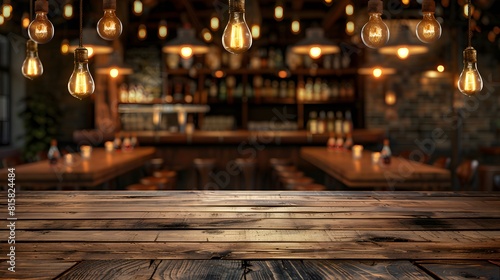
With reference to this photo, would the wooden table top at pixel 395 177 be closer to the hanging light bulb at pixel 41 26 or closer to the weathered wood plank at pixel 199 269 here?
the hanging light bulb at pixel 41 26

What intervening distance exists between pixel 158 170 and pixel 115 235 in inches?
200

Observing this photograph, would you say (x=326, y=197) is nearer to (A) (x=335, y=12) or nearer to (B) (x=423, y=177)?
(B) (x=423, y=177)

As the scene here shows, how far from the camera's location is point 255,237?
196cm

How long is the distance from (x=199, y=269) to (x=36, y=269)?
468mm

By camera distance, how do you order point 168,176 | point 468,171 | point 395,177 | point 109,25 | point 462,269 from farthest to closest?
point 168,176 → point 468,171 → point 395,177 → point 109,25 → point 462,269

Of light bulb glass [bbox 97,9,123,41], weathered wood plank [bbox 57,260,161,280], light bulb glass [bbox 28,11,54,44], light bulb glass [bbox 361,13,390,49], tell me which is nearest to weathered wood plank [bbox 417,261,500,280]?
weathered wood plank [bbox 57,260,161,280]

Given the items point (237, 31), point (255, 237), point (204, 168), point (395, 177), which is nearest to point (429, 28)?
point (237, 31)

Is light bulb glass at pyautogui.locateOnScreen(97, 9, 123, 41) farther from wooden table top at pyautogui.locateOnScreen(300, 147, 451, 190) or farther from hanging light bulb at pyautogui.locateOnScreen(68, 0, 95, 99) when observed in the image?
wooden table top at pyautogui.locateOnScreen(300, 147, 451, 190)

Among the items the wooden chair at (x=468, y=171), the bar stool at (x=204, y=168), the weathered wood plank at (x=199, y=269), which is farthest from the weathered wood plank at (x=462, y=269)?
the bar stool at (x=204, y=168)

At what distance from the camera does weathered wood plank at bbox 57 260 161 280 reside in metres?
1.55

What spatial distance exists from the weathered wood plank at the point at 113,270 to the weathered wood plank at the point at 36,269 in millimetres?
33

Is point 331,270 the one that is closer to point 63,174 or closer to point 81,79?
point 81,79

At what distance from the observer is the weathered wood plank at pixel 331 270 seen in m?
1.55

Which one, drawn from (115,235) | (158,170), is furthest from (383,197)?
(158,170)
